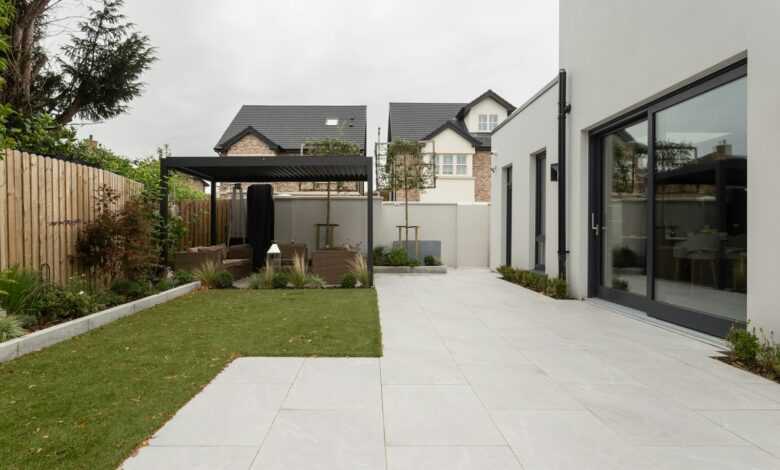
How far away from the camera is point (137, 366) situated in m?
3.54

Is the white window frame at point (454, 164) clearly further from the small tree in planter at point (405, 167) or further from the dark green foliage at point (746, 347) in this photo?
the dark green foliage at point (746, 347)

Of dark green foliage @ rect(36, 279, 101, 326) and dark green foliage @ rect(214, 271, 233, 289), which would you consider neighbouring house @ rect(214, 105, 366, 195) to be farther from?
dark green foliage @ rect(36, 279, 101, 326)

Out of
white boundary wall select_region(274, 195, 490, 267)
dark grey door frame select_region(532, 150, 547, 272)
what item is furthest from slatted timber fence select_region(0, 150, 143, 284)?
white boundary wall select_region(274, 195, 490, 267)

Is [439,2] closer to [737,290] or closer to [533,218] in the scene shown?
[533,218]

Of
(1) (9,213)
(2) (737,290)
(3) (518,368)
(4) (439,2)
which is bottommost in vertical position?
(3) (518,368)

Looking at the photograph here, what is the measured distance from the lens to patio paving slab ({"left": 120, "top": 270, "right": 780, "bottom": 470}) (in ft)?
7.12

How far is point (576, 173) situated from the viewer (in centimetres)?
723

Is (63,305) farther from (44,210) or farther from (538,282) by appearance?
(538,282)

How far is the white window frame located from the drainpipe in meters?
17.0

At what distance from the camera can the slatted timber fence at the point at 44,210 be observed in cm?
484

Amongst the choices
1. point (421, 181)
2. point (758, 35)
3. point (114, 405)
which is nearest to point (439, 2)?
point (421, 181)

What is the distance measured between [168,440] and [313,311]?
11.7 feet

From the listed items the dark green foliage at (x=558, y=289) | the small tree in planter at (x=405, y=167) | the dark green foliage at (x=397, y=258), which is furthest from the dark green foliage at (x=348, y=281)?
the small tree in planter at (x=405, y=167)

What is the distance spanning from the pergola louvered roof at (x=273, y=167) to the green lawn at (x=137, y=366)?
9.97 ft
